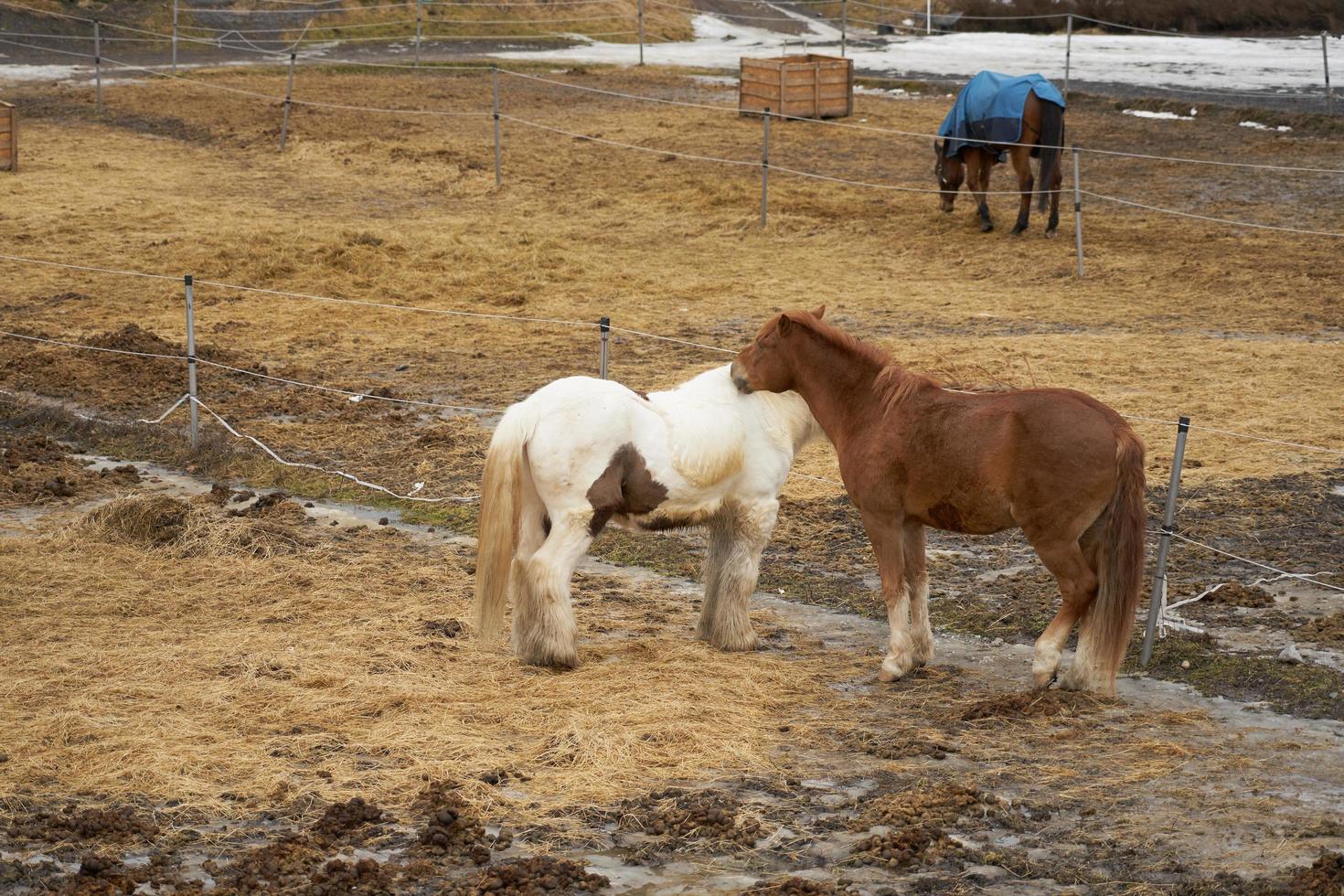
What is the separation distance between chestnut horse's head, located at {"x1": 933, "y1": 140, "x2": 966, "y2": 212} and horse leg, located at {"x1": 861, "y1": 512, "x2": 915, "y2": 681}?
445 inches

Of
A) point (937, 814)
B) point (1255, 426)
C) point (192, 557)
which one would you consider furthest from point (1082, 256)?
point (937, 814)

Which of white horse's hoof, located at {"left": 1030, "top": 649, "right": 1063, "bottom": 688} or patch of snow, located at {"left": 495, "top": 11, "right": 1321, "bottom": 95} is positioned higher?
patch of snow, located at {"left": 495, "top": 11, "right": 1321, "bottom": 95}

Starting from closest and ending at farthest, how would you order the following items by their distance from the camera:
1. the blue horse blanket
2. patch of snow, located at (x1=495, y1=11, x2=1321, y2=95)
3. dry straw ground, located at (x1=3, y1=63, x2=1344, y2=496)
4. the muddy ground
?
1. the muddy ground
2. dry straw ground, located at (x1=3, y1=63, x2=1344, y2=496)
3. the blue horse blanket
4. patch of snow, located at (x1=495, y1=11, x2=1321, y2=95)

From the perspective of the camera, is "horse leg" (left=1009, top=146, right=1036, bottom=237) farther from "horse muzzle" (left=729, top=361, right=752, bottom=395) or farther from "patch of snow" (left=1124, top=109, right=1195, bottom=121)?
"horse muzzle" (left=729, top=361, right=752, bottom=395)

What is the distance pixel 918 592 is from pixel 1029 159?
10941mm

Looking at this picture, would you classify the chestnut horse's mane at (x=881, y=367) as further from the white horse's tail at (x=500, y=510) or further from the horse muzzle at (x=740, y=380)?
the white horse's tail at (x=500, y=510)

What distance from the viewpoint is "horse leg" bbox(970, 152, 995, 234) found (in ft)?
54.1

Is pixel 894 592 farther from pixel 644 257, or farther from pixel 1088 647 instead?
pixel 644 257

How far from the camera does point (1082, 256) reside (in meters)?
14.8

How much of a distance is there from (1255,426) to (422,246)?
339 inches

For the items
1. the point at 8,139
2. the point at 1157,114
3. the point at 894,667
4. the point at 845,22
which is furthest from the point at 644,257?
the point at 845,22

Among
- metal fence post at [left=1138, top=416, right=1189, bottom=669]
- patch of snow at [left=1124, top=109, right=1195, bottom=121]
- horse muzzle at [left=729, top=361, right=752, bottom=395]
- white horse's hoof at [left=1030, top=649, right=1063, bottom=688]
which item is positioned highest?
patch of snow at [left=1124, top=109, right=1195, bottom=121]

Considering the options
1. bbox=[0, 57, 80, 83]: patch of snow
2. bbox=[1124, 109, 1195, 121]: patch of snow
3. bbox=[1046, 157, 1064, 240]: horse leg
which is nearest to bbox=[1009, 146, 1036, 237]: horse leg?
→ bbox=[1046, 157, 1064, 240]: horse leg

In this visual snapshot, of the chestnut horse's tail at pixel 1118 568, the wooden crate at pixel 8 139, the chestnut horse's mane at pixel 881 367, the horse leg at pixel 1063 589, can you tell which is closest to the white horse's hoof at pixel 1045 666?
the horse leg at pixel 1063 589
